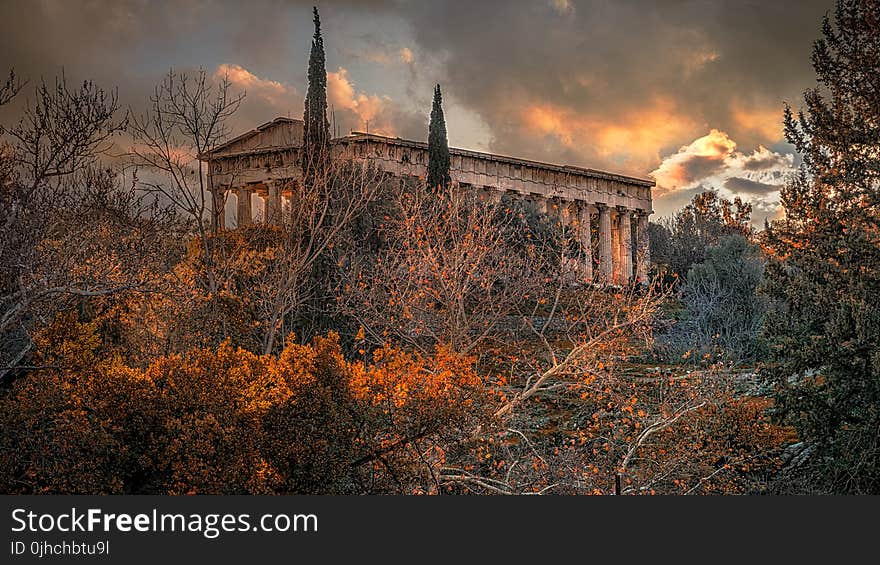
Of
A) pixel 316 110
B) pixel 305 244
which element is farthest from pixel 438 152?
pixel 305 244

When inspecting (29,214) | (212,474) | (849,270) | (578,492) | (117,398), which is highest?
(29,214)

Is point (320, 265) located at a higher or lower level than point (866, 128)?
lower

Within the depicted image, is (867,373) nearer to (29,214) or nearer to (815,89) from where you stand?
(815,89)

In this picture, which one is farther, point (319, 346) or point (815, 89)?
point (815, 89)

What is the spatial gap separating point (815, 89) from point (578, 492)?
7.56m

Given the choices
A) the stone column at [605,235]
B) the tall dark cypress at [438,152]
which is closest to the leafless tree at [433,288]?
the tall dark cypress at [438,152]

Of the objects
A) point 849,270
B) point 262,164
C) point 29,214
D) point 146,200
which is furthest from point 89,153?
point 262,164

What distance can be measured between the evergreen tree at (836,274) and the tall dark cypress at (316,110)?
32.0 feet

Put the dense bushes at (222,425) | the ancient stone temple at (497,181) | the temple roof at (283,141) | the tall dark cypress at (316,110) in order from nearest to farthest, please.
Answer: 1. the dense bushes at (222,425)
2. the tall dark cypress at (316,110)
3. the temple roof at (283,141)
4. the ancient stone temple at (497,181)

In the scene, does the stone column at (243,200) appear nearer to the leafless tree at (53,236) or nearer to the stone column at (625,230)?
the leafless tree at (53,236)

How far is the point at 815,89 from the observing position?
12.3 metres

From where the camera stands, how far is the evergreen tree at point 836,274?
1061 cm

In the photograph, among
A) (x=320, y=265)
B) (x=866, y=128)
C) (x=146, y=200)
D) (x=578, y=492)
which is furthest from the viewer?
(x=146, y=200)

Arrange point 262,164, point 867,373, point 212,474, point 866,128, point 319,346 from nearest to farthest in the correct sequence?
point 212,474
point 319,346
point 867,373
point 866,128
point 262,164
